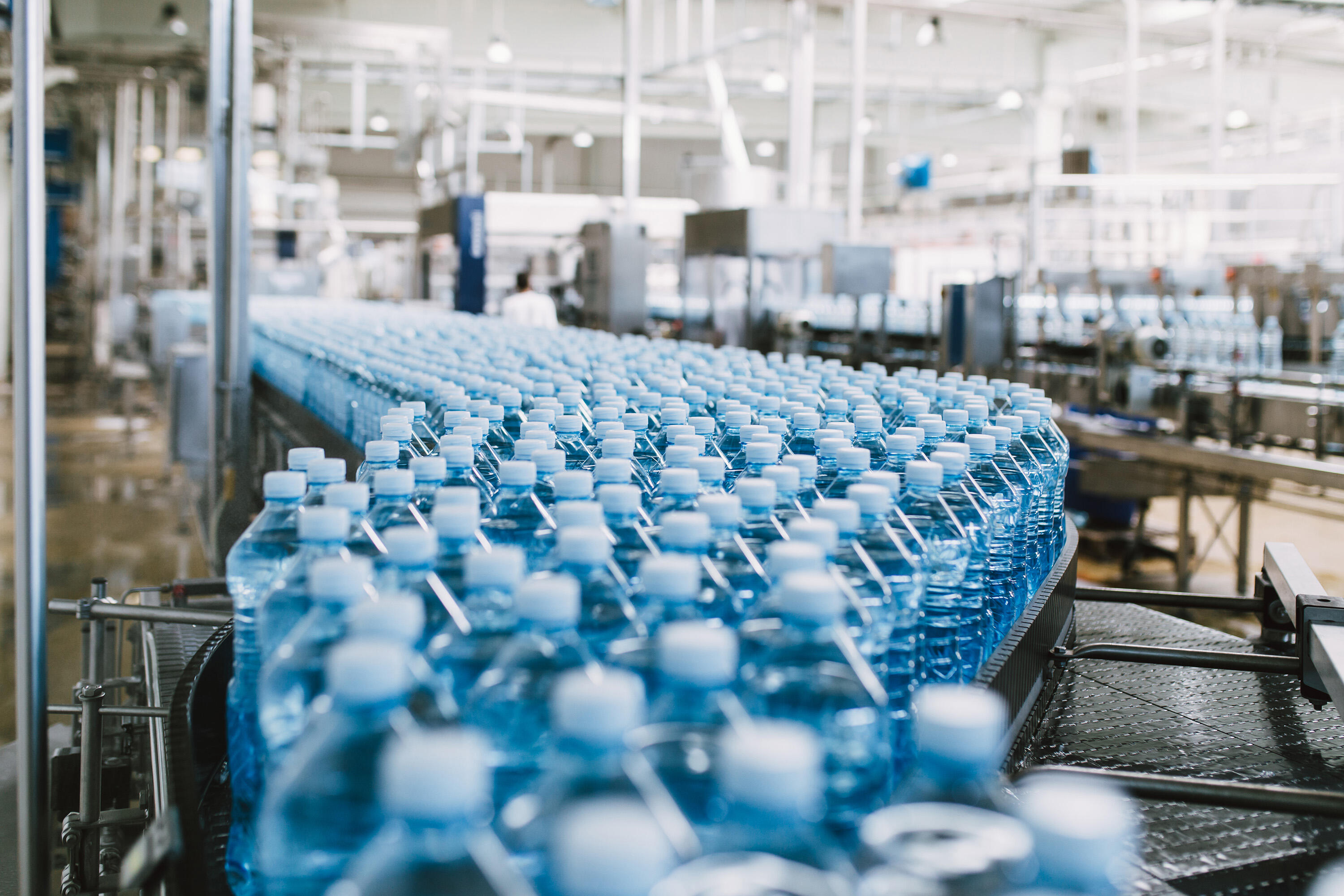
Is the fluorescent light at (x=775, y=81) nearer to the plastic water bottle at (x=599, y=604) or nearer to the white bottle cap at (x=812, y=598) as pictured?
the plastic water bottle at (x=599, y=604)

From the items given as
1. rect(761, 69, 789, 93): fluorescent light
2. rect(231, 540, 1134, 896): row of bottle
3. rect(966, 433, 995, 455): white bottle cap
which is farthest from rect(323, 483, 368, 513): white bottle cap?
rect(761, 69, 789, 93): fluorescent light

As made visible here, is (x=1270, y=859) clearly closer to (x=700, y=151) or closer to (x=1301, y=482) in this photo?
(x=1301, y=482)

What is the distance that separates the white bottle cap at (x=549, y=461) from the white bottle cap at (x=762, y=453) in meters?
0.21

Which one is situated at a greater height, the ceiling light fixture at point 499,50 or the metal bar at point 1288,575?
the ceiling light fixture at point 499,50

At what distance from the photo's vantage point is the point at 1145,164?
1905 centimetres

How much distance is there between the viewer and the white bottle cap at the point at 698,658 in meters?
0.58

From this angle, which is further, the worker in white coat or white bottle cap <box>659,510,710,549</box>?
the worker in white coat

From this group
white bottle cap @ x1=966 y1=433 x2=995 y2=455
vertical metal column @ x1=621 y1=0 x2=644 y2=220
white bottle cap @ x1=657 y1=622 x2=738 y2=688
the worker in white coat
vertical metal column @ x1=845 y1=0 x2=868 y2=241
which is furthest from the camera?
vertical metal column @ x1=845 y1=0 x2=868 y2=241

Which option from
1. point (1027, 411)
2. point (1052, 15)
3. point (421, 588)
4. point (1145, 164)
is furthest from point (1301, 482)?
point (1145, 164)

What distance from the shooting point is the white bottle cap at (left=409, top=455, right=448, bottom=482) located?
112 centimetres

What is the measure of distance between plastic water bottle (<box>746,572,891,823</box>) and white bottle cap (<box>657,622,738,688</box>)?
6.6 inches

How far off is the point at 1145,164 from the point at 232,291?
61.4ft

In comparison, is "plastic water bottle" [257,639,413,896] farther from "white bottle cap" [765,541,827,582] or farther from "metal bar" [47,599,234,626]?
"metal bar" [47,599,234,626]

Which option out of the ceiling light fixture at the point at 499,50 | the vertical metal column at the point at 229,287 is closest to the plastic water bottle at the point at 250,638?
the vertical metal column at the point at 229,287
